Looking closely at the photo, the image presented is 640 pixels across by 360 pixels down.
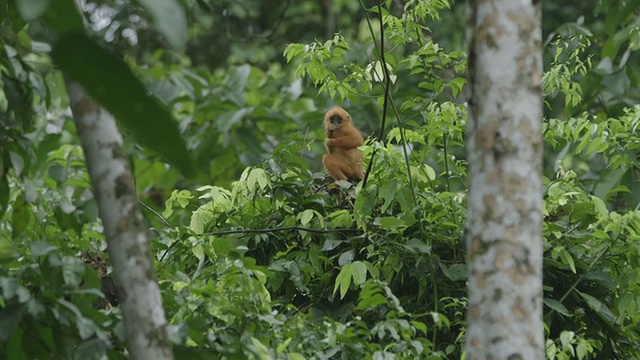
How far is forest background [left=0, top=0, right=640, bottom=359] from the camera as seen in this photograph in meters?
2.46

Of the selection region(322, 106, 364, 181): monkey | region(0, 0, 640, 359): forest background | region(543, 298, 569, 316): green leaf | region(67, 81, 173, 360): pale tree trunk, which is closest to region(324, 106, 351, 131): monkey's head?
region(322, 106, 364, 181): monkey

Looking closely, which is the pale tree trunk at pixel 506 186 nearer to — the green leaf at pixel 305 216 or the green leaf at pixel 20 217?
the green leaf at pixel 20 217

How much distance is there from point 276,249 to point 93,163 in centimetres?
256

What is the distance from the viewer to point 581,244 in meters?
4.15

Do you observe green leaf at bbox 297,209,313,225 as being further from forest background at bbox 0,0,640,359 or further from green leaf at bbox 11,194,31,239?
green leaf at bbox 11,194,31,239

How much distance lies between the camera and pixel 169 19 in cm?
86

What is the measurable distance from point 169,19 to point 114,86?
8cm

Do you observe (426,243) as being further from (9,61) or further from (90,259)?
(9,61)

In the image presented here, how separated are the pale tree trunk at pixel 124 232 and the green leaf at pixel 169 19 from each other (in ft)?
3.38

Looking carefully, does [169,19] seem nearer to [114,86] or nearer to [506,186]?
[114,86]

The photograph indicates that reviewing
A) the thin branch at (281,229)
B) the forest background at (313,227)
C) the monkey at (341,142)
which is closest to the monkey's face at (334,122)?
the monkey at (341,142)

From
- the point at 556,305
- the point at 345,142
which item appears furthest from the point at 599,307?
the point at 345,142

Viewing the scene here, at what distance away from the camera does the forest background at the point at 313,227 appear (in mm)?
2457

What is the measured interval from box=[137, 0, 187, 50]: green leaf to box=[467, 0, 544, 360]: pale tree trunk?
1423 millimetres
